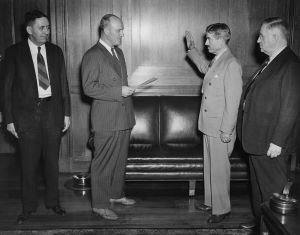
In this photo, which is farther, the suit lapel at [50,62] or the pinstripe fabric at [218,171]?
the suit lapel at [50,62]

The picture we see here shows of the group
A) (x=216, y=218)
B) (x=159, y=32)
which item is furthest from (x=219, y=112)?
(x=159, y=32)

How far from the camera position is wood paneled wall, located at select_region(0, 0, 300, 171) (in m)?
4.66

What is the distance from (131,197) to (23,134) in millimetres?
1374

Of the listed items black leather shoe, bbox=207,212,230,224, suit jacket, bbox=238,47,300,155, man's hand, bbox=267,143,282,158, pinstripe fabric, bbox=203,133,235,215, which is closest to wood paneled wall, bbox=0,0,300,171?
pinstripe fabric, bbox=203,133,235,215

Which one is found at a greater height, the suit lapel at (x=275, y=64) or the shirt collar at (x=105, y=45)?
the shirt collar at (x=105, y=45)

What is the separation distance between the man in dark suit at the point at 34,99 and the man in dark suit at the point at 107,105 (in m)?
0.33

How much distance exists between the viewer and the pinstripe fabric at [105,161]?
3.40 meters

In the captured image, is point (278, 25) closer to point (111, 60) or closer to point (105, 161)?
point (111, 60)

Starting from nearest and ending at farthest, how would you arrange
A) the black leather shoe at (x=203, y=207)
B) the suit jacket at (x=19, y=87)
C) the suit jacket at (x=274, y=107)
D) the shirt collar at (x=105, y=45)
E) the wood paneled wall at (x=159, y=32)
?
the suit jacket at (x=274, y=107), the suit jacket at (x=19, y=87), the shirt collar at (x=105, y=45), the black leather shoe at (x=203, y=207), the wood paneled wall at (x=159, y=32)

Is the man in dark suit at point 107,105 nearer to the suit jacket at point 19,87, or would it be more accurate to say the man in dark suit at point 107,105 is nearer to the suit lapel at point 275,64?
the suit jacket at point 19,87

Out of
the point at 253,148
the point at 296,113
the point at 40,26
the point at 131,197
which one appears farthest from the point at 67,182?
the point at 296,113

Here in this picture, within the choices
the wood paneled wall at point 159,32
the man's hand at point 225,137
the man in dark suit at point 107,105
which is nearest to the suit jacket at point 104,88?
the man in dark suit at point 107,105

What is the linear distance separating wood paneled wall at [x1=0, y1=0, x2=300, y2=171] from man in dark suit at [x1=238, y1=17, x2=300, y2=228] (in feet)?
6.22

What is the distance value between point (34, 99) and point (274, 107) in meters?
1.96
